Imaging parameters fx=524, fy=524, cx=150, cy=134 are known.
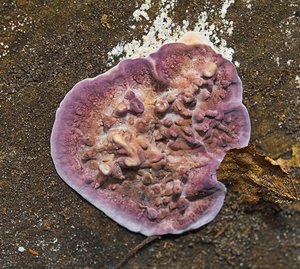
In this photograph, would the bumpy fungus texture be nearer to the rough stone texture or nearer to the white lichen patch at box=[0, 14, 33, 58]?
the rough stone texture

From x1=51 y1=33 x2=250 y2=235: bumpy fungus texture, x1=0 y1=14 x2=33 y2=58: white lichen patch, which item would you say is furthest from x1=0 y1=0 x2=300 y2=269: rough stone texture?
x1=51 y1=33 x2=250 y2=235: bumpy fungus texture

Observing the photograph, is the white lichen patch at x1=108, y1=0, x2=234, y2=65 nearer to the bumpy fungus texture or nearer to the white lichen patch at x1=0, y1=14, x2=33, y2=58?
the bumpy fungus texture

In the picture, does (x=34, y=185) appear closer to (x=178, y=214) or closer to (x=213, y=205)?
(x=178, y=214)

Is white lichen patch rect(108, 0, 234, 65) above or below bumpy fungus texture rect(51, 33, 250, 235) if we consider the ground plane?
above

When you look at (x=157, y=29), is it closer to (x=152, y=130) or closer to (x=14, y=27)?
(x=152, y=130)

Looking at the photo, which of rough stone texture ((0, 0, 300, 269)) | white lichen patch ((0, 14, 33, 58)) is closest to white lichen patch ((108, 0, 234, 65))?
rough stone texture ((0, 0, 300, 269))

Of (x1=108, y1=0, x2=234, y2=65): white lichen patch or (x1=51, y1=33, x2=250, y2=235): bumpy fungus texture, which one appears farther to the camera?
(x1=108, y1=0, x2=234, y2=65): white lichen patch

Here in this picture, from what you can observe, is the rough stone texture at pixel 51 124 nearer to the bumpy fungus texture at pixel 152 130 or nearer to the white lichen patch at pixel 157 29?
the white lichen patch at pixel 157 29
